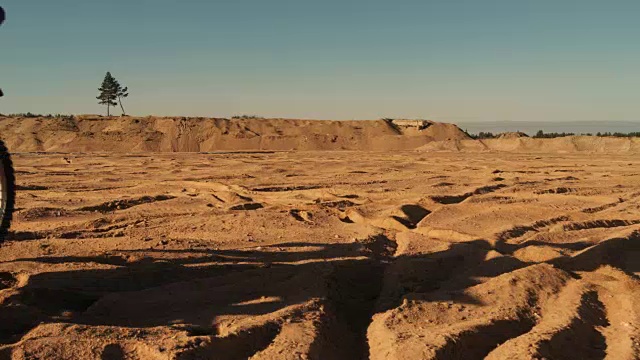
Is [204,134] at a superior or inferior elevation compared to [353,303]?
superior

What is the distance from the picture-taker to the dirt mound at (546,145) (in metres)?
32.4

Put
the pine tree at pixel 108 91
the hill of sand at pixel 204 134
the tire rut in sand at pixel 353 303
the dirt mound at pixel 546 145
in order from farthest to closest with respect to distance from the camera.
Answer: the pine tree at pixel 108 91 → the hill of sand at pixel 204 134 → the dirt mound at pixel 546 145 → the tire rut in sand at pixel 353 303

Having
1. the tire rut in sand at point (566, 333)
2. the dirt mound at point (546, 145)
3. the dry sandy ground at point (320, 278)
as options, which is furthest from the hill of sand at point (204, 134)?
the tire rut in sand at point (566, 333)

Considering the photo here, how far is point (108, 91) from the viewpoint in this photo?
49094 mm

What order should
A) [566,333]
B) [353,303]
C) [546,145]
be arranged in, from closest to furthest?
[566,333]
[353,303]
[546,145]

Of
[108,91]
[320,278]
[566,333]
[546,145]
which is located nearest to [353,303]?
[320,278]

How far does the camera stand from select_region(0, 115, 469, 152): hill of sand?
110ft

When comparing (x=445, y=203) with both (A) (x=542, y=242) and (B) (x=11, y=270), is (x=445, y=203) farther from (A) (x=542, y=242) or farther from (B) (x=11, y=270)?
(B) (x=11, y=270)

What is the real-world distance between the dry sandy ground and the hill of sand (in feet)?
82.3

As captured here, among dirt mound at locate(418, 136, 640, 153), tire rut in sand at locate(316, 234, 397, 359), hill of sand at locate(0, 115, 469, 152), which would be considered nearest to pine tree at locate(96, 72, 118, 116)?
hill of sand at locate(0, 115, 469, 152)

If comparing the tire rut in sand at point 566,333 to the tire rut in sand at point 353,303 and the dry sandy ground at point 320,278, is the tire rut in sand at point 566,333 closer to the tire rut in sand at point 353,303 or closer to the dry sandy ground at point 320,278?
the dry sandy ground at point 320,278

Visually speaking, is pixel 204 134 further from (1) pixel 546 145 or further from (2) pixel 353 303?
(2) pixel 353 303

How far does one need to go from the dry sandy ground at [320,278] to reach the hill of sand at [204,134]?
25.1m

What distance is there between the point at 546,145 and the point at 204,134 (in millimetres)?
21327
